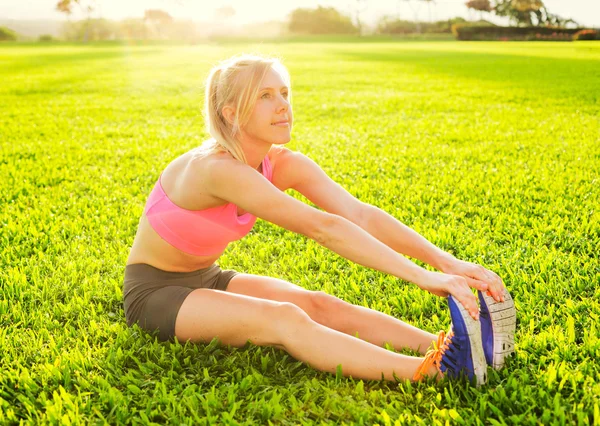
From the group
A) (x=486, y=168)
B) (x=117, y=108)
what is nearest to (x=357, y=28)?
(x=117, y=108)

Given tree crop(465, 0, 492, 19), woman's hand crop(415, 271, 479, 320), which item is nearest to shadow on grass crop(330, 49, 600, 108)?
woman's hand crop(415, 271, 479, 320)

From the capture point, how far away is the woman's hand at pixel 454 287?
7.44 ft

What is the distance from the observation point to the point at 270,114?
2.66 metres

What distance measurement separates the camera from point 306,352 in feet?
8.01

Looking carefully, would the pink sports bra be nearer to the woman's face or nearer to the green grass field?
the woman's face

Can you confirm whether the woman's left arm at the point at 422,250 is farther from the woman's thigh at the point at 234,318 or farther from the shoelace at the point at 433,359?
the woman's thigh at the point at 234,318

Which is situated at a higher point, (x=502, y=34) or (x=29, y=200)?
(x=502, y=34)

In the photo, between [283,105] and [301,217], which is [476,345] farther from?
[283,105]

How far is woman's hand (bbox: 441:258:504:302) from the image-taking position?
239 cm

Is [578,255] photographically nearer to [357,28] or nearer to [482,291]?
[482,291]

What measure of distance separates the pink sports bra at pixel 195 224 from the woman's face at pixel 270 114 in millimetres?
335

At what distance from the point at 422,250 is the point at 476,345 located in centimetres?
52

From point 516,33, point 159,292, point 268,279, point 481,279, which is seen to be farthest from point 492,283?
point 516,33

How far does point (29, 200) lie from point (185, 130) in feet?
12.0
